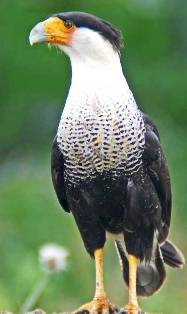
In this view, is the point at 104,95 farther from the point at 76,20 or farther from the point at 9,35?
the point at 9,35

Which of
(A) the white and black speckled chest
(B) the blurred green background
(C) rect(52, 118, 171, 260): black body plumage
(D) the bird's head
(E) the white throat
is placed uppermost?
(D) the bird's head

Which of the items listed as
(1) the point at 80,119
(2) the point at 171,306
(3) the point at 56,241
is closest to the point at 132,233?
(1) the point at 80,119

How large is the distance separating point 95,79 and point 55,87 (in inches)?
536

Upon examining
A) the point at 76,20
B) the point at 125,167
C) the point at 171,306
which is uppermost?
the point at 76,20

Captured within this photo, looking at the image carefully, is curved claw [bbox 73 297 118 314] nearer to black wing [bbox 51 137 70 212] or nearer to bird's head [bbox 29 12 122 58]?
black wing [bbox 51 137 70 212]

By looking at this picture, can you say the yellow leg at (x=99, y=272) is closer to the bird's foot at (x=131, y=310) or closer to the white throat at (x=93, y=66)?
the bird's foot at (x=131, y=310)

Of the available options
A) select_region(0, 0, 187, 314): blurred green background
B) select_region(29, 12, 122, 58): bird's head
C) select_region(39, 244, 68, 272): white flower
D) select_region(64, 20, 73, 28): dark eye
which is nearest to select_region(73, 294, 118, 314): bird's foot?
select_region(39, 244, 68, 272): white flower

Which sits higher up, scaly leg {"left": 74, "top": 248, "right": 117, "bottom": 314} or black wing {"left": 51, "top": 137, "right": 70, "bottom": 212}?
black wing {"left": 51, "top": 137, "right": 70, "bottom": 212}

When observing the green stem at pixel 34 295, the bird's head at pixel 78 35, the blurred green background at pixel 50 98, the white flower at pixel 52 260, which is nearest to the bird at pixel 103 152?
the bird's head at pixel 78 35

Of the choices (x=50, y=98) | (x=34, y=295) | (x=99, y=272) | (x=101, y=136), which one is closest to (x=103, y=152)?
(x=101, y=136)

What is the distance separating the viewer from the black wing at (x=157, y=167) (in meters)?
→ 9.35

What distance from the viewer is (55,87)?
894 inches

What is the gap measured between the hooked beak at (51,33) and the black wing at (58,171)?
26.2 inches

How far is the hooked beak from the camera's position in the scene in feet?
30.0
